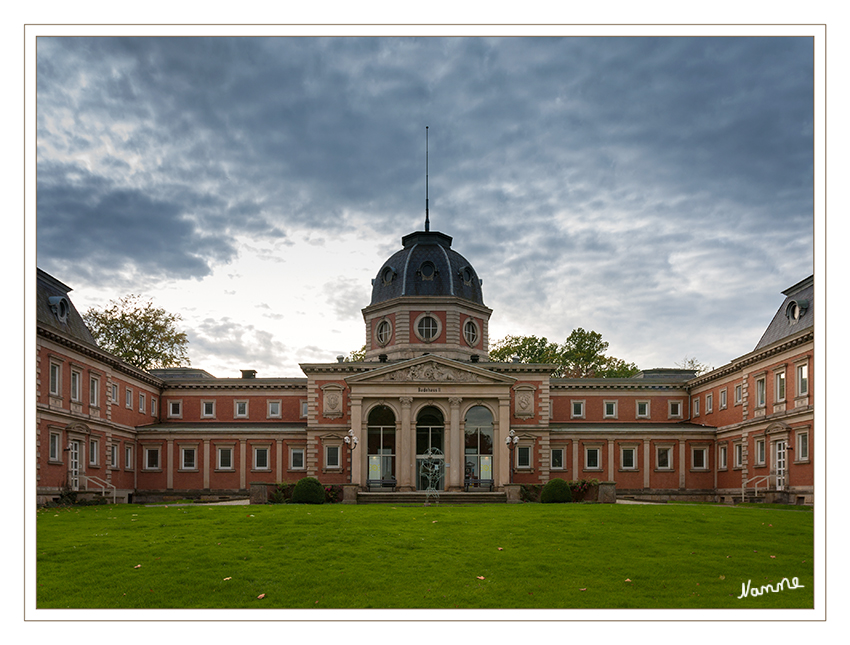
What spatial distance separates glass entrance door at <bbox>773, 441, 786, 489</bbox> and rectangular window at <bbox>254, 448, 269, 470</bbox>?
3328 centimetres

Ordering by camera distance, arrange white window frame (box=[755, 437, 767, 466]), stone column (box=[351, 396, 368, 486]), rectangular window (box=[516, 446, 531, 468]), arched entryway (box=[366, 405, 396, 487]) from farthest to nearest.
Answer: rectangular window (box=[516, 446, 531, 468])
arched entryway (box=[366, 405, 396, 487])
stone column (box=[351, 396, 368, 486])
white window frame (box=[755, 437, 767, 466])

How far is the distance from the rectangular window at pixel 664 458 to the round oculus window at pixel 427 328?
18.0 m

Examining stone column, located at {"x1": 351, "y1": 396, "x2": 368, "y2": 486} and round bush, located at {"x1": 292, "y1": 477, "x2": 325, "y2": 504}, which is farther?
stone column, located at {"x1": 351, "y1": 396, "x2": 368, "y2": 486}

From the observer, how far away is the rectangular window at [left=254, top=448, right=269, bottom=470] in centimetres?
5484

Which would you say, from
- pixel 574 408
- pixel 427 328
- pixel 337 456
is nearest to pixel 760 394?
pixel 574 408

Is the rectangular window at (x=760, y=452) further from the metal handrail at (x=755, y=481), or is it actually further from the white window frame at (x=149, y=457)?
the white window frame at (x=149, y=457)

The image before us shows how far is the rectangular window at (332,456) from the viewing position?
53312mm

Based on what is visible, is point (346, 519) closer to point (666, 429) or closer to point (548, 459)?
point (548, 459)

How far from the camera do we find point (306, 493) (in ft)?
125

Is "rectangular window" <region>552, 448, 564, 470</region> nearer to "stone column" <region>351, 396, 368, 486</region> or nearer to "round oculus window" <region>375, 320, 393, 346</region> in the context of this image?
"stone column" <region>351, 396, 368, 486</region>

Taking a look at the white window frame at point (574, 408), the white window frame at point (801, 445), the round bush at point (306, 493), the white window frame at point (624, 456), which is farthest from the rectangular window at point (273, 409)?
the white window frame at point (801, 445)

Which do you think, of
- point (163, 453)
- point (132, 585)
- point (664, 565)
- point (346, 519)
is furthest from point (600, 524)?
point (163, 453)

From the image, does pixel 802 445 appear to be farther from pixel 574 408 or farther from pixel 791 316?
pixel 574 408
